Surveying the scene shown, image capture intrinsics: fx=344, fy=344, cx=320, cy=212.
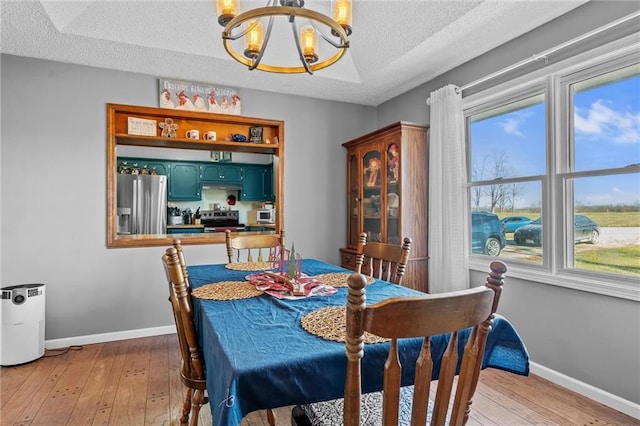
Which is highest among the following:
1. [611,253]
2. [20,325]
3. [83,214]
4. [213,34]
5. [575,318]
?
[213,34]

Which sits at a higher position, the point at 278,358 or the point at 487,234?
the point at 487,234

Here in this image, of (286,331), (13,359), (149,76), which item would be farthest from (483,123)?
(13,359)

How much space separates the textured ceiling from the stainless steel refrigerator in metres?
1.83

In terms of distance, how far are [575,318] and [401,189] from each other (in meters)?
1.55

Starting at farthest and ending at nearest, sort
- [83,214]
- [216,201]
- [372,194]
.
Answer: [216,201] < [372,194] < [83,214]

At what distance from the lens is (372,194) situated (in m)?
3.56

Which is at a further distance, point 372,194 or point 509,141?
point 372,194

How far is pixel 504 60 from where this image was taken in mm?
2607

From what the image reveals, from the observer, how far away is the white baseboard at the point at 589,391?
6.25 ft

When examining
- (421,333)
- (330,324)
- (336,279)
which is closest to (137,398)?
(336,279)

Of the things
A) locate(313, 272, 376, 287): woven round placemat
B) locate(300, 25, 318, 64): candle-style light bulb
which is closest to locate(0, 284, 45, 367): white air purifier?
locate(313, 272, 376, 287): woven round placemat

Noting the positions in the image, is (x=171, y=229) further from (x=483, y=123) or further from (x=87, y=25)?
(x=483, y=123)

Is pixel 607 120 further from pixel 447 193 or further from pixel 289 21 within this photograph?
pixel 289 21

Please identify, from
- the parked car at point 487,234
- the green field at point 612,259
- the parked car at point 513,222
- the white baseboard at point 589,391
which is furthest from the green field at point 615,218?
the white baseboard at point 589,391
